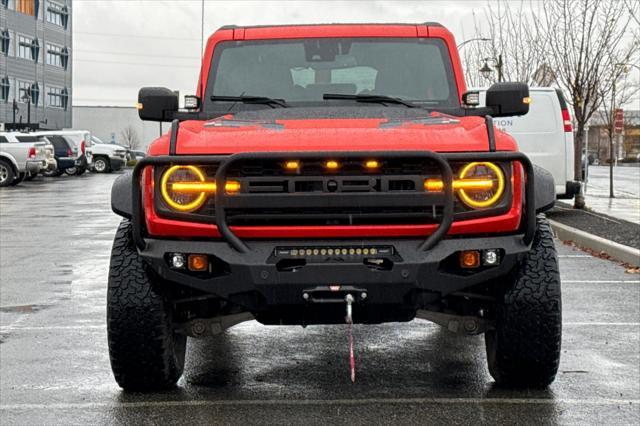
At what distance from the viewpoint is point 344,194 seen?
5.32 metres

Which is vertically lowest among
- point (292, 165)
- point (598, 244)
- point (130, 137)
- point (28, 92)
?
point (598, 244)

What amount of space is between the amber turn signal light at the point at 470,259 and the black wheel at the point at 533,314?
323mm

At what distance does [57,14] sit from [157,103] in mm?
87056

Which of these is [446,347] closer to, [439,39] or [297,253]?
[439,39]

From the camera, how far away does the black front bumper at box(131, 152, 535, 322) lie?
5.27 m

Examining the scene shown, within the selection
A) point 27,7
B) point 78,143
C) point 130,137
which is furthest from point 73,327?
point 130,137

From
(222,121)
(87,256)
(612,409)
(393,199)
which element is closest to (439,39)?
(222,121)

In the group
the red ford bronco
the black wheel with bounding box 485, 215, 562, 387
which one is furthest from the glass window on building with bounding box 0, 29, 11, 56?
the black wheel with bounding box 485, 215, 562, 387

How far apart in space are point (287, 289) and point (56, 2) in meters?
88.5

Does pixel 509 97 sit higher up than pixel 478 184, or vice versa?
pixel 509 97

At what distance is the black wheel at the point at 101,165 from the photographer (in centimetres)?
5286

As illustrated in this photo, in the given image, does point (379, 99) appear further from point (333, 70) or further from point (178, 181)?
point (178, 181)

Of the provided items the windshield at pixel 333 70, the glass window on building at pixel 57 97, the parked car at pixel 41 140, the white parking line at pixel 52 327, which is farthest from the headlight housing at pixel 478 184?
the glass window on building at pixel 57 97

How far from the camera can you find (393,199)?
5.31m
